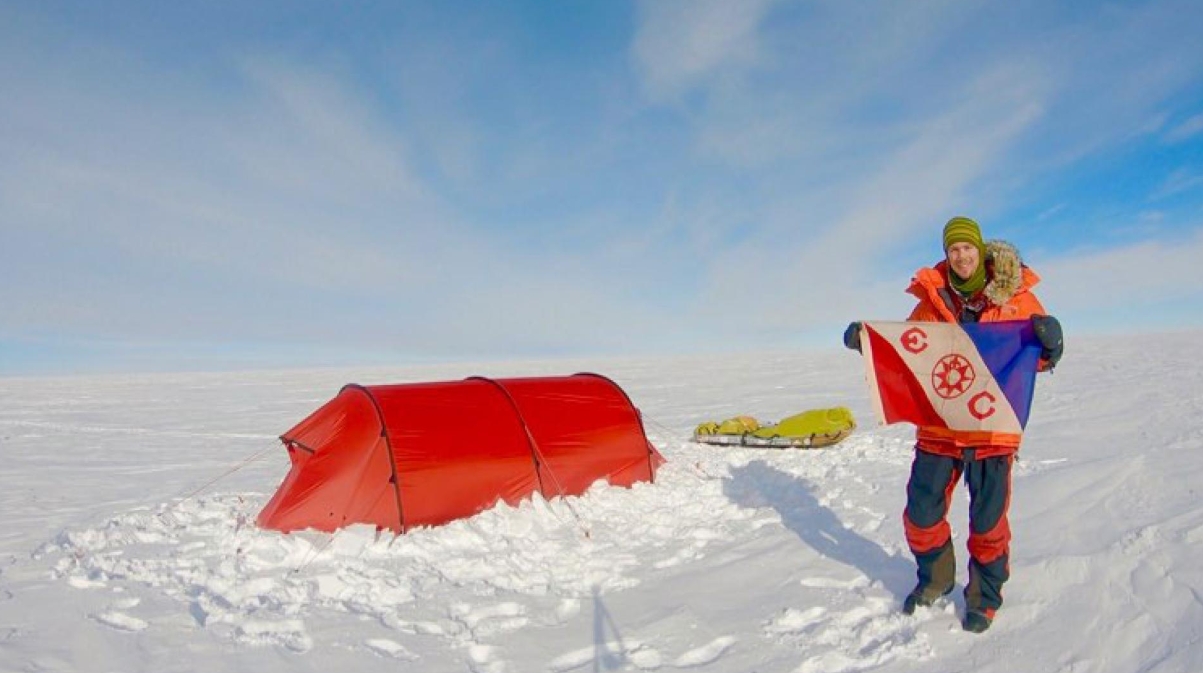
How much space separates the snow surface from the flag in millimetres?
1193

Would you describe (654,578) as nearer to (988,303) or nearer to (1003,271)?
(988,303)

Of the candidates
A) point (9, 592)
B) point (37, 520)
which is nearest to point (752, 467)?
point (9, 592)

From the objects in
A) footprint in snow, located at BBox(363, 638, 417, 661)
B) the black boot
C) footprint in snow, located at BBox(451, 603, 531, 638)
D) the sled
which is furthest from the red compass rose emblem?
the sled

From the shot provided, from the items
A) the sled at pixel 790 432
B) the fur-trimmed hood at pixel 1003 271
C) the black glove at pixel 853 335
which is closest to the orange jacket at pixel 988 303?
the fur-trimmed hood at pixel 1003 271

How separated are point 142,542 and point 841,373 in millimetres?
23567

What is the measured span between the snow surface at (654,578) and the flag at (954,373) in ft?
3.91

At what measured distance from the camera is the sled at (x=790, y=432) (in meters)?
10.6

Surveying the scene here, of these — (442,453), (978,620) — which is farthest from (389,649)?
(978,620)

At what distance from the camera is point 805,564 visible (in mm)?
5531

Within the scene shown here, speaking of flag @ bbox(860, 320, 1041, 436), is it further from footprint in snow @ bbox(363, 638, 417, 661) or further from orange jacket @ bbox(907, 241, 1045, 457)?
footprint in snow @ bbox(363, 638, 417, 661)

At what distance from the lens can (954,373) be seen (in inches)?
171

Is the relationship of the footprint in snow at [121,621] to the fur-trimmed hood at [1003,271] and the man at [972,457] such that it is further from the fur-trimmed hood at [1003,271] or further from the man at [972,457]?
the fur-trimmed hood at [1003,271]

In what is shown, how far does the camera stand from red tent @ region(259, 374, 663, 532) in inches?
274

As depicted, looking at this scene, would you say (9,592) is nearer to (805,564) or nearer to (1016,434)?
(805,564)
